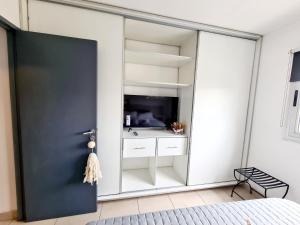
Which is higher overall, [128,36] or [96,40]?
[128,36]

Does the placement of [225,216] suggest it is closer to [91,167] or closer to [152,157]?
[91,167]

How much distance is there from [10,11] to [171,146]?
2.14 m

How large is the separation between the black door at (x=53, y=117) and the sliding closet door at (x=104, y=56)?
16 centimetres

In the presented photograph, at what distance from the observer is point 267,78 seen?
2121 mm

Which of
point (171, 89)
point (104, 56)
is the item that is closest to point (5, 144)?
point (104, 56)

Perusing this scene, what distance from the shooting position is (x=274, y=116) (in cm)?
203

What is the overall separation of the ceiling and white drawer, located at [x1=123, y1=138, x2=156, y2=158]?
1.50 m

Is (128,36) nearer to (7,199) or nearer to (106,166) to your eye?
(106,166)

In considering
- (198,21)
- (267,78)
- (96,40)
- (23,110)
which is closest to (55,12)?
(96,40)

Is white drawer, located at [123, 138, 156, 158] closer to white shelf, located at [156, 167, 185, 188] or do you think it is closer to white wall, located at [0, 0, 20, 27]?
white shelf, located at [156, 167, 185, 188]

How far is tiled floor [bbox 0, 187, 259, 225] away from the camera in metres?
1.67

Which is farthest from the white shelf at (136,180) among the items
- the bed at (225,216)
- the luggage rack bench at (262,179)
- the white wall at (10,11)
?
the white wall at (10,11)

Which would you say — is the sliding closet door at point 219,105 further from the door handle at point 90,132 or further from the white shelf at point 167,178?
the door handle at point 90,132

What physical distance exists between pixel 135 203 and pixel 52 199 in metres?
0.93
